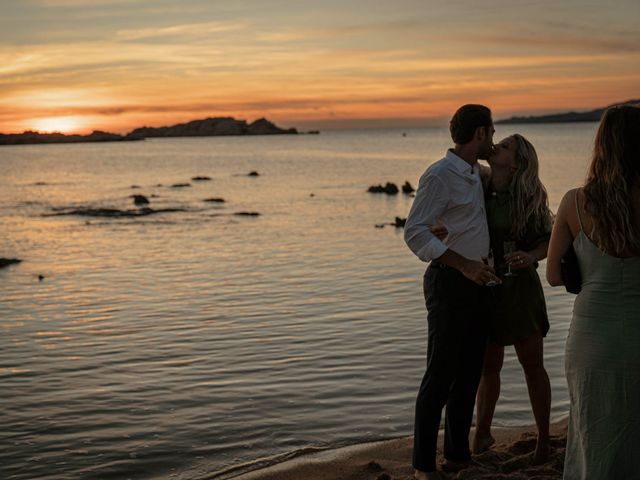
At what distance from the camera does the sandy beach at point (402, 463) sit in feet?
17.8

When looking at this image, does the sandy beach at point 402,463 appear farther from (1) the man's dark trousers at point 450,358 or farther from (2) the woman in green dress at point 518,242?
(2) the woman in green dress at point 518,242

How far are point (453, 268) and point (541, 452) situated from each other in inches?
57.4

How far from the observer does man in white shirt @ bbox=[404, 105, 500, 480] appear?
5055 mm

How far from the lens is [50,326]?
12.6 m

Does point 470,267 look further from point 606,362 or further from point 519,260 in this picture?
point 606,362

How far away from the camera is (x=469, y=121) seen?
5.14m

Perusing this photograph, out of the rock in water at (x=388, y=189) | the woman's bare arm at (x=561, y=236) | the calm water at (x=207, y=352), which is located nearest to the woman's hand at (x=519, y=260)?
the woman's bare arm at (x=561, y=236)

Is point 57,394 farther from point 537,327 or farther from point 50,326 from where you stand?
point 537,327

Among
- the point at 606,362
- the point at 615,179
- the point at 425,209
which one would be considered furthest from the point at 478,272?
the point at 615,179

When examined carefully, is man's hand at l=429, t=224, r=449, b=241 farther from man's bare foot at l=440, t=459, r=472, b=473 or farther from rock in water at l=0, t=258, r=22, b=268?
rock in water at l=0, t=258, r=22, b=268

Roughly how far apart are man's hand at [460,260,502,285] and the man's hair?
0.75 metres

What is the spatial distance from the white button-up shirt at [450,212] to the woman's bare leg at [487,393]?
823mm

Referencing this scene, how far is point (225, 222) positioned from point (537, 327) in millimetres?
24091

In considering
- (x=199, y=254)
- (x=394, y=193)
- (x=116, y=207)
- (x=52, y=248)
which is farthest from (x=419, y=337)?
(x=394, y=193)
